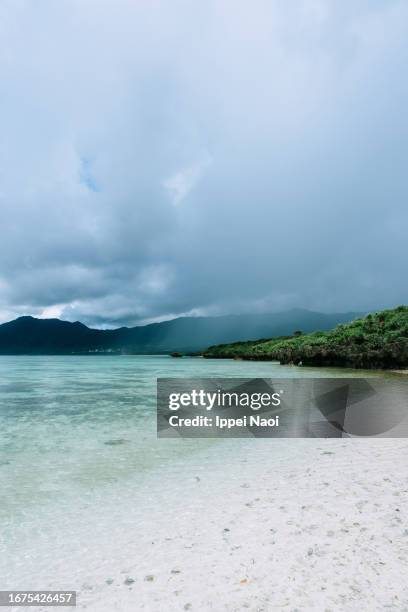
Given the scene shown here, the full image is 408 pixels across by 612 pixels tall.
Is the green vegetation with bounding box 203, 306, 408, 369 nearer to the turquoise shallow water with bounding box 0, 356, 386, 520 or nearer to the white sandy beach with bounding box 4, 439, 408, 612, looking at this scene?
the turquoise shallow water with bounding box 0, 356, 386, 520

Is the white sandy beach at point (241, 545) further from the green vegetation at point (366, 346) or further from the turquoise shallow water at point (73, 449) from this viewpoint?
the green vegetation at point (366, 346)

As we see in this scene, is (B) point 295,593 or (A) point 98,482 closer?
(B) point 295,593

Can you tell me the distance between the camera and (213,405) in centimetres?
1962

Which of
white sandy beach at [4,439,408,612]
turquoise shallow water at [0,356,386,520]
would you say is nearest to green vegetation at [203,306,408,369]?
turquoise shallow water at [0,356,386,520]

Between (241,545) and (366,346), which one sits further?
(366,346)

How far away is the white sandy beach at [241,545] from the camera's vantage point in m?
3.81

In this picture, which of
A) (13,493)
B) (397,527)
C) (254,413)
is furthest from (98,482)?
(254,413)

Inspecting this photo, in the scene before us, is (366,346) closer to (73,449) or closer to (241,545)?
(73,449)

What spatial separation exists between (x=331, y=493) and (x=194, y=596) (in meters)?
3.76

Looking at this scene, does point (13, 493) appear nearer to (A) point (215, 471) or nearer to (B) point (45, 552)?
(B) point (45, 552)

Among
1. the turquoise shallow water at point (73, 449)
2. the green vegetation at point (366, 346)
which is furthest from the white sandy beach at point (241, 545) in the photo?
the green vegetation at point (366, 346)

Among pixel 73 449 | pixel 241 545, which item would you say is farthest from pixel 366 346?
pixel 241 545

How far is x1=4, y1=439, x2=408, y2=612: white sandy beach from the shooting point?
381cm

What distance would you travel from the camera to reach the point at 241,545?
4855mm
